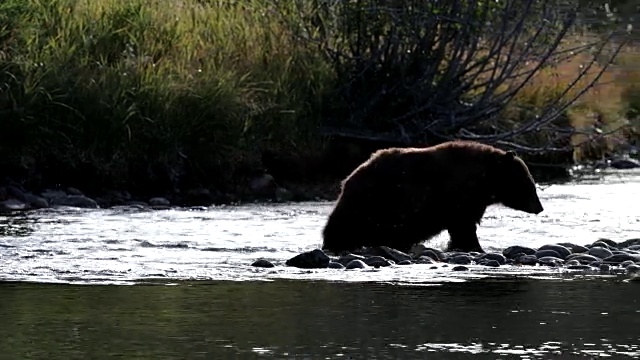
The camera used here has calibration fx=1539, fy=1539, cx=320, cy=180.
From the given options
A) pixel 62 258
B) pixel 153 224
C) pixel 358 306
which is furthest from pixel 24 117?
pixel 358 306

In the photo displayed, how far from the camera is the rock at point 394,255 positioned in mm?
9711

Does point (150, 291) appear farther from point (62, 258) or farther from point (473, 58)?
point (473, 58)

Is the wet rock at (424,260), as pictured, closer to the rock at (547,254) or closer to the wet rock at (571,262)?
the rock at (547,254)

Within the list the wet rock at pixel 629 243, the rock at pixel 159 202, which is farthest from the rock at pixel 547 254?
the rock at pixel 159 202

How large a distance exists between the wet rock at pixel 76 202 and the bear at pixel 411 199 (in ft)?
10.3

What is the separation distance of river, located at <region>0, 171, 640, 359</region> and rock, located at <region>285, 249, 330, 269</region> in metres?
0.17

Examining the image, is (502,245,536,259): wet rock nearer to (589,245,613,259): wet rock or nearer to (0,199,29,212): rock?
(589,245,613,259): wet rock

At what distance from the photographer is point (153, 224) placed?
11.8 meters

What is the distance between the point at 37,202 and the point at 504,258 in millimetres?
4708

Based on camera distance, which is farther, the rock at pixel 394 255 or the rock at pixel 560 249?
the rock at pixel 560 249

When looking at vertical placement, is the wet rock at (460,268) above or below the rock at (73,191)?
above

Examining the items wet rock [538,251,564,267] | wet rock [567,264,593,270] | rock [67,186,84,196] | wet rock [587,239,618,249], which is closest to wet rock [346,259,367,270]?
wet rock [538,251,564,267]

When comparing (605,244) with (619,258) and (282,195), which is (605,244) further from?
(282,195)

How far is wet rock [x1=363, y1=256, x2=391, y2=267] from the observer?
371 inches
